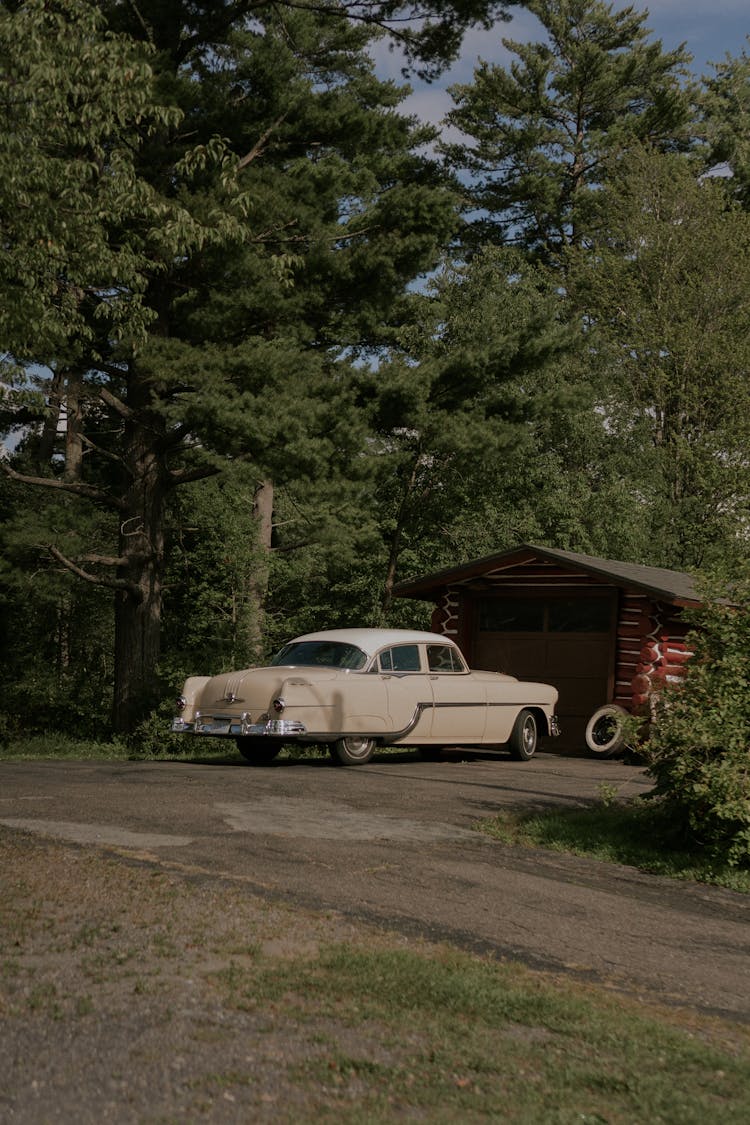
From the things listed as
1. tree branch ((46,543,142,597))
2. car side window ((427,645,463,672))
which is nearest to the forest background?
tree branch ((46,543,142,597))

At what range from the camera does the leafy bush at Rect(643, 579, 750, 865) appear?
9.81m

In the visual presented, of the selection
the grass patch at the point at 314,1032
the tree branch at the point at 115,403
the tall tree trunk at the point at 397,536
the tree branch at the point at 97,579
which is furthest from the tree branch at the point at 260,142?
the grass patch at the point at 314,1032

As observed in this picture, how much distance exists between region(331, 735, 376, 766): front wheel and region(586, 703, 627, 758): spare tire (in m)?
5.68

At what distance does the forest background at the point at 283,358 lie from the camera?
1491 cm

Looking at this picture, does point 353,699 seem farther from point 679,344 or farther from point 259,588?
point 679,344

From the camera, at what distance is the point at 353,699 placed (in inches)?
611

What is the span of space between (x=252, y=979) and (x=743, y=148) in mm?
45556

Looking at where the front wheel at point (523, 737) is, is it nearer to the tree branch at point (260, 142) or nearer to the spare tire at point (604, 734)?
the spare tire at point (604, 734)

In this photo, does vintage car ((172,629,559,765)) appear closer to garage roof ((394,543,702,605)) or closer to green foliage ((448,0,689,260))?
garage roof ((394,543,702,605))

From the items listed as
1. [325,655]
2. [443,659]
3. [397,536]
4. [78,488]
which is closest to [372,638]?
[325,655]

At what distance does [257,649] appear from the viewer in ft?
84.3

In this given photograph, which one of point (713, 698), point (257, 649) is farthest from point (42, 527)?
point (713, 698)

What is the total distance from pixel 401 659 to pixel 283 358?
640 cm

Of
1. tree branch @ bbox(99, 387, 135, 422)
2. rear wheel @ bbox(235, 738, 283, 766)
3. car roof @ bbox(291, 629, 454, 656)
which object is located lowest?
rear wheel @ bbox(235, 738, 283, 766)
